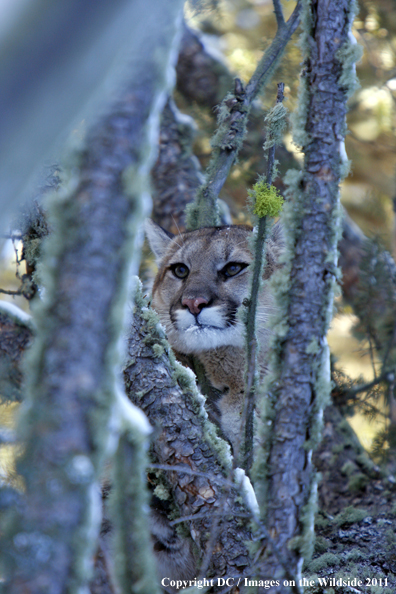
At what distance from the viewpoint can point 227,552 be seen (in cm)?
161

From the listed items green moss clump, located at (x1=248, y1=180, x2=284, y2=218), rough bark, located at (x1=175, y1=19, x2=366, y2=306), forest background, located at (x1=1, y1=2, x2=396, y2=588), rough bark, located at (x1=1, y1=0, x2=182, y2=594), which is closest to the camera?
rough bark, located at (x1=1, y1=0, x2=182, y2=594)

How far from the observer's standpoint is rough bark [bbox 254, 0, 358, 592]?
112 cm

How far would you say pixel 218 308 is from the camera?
2.73m

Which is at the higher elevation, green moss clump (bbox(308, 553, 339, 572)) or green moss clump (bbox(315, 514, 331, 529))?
green moss clump (bbox(315, 514, 331, 529))

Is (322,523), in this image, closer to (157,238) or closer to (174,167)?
(157,238)

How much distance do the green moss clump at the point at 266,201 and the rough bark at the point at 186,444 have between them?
71 cm

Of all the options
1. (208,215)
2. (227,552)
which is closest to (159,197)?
(208,215)

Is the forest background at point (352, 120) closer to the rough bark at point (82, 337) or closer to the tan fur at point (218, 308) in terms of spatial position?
the tan fur at point (218, 308)

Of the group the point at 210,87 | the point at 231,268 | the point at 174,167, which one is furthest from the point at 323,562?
the point at 210,87

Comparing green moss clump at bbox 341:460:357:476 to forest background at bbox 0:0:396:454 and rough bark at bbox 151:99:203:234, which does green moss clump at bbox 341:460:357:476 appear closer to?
forest background at bbox 0:0:396:454

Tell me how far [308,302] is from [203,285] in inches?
66.4

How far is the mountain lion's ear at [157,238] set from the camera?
11.4ft

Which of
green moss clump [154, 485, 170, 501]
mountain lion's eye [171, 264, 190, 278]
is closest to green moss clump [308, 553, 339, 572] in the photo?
green moss clump [154, 485, 170, 501]

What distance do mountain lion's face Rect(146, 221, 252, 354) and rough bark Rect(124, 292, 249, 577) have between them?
68 cm
